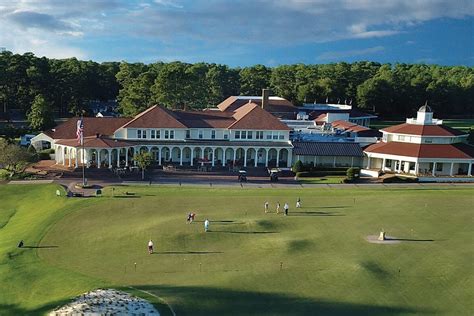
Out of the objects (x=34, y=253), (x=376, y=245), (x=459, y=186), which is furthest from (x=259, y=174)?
(x=34, y=253)

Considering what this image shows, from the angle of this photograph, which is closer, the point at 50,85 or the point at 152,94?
the point at 152,94

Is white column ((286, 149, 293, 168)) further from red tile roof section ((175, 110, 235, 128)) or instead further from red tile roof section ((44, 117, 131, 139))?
red tile roof section ((44, 117, 131, 139))

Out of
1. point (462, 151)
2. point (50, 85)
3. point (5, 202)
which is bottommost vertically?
point (5, 202)

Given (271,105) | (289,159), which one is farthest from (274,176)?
(271,105)

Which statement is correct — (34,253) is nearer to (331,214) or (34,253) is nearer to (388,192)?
(331,214)

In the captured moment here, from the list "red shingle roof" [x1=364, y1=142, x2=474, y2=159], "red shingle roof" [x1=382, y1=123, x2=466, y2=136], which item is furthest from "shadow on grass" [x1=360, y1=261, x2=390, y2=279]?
"red shingle roof" [x1=382, y1=123, x2=466, y2=136]

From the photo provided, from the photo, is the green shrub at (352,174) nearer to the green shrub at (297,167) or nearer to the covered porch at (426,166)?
the covered porch at (426,166)

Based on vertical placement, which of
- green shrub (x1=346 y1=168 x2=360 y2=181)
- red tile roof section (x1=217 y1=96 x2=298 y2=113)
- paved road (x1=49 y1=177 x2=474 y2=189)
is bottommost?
paved road (x1=49 y1=177 x2=474 y2=189)
